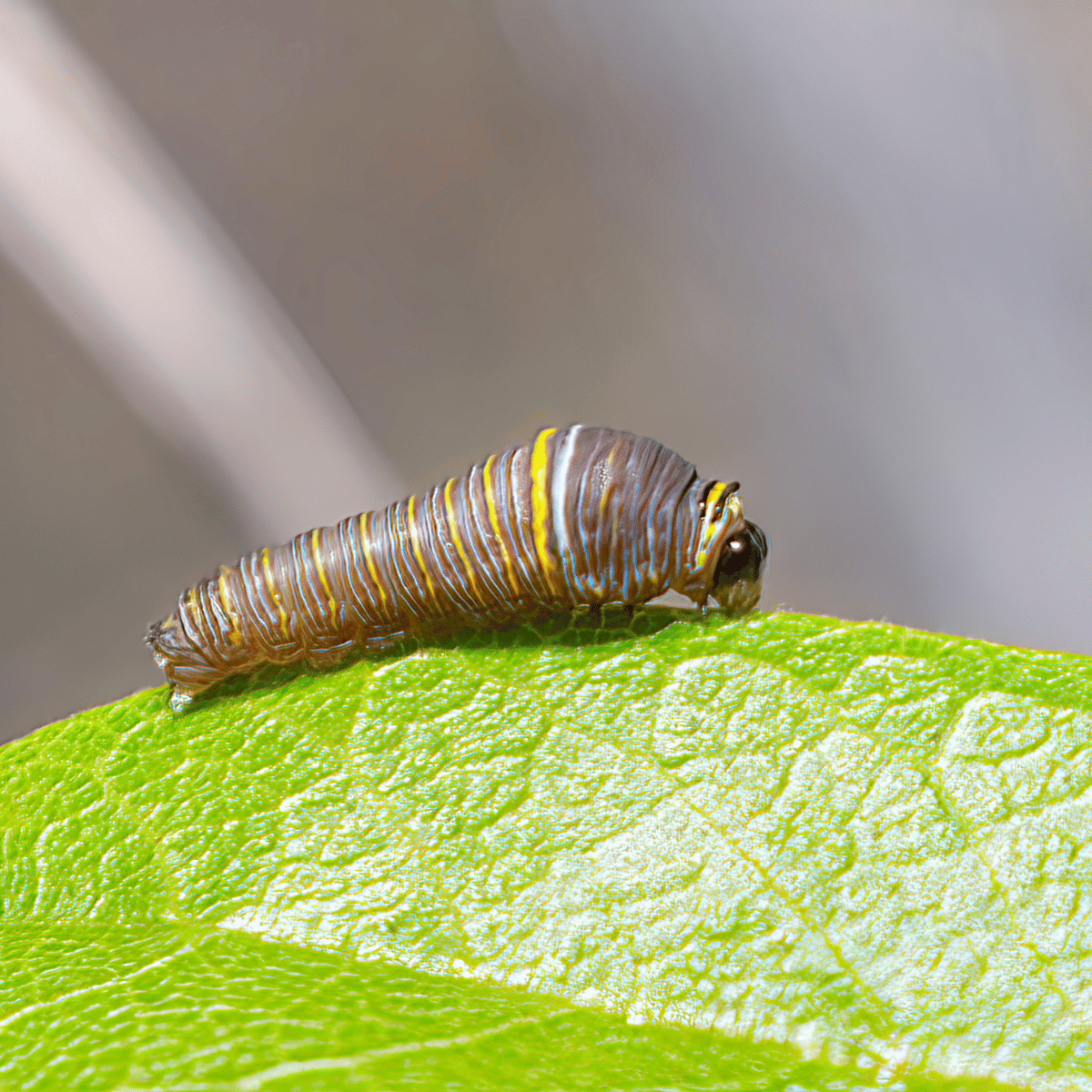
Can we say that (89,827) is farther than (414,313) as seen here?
No

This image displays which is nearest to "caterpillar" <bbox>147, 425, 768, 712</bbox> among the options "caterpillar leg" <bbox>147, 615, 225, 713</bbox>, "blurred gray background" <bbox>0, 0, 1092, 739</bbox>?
"caterpillar leg" <bbox>147, 615, 225, 713</bbox>

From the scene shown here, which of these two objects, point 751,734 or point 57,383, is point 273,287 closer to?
point 57,383

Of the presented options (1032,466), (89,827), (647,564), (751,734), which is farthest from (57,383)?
(1032,466)

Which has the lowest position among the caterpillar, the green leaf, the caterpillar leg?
the green leaf

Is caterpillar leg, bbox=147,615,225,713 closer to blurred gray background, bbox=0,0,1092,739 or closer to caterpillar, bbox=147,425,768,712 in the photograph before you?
caterpillar, bbox=147,425,768,712

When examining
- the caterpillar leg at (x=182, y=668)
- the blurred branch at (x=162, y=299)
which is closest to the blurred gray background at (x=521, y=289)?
the blurred branch at (x=162, y=299)

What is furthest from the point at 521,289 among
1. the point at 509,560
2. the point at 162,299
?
the point at 509,560

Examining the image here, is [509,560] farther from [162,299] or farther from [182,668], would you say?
[162,299]
